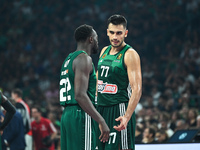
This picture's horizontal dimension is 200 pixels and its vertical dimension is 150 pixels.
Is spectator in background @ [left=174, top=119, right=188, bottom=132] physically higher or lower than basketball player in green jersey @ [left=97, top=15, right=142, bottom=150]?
lower

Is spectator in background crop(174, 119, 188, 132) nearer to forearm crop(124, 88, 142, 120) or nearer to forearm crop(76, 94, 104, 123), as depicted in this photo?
forearm crop(124, 88, 142, 120)

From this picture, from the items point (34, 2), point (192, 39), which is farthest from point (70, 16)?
point (192, 39)

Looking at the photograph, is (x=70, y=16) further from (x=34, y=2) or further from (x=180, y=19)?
(x=180, y=19)

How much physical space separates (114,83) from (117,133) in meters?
0.62

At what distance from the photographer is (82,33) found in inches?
164

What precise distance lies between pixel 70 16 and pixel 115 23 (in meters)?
14.2

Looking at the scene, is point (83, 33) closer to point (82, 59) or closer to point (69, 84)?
point (82, 59)

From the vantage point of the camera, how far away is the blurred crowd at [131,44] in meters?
12.0

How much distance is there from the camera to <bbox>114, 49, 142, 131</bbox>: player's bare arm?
14.5ft

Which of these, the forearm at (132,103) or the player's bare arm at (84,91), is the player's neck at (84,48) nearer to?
the player's bare arm at (84,91)

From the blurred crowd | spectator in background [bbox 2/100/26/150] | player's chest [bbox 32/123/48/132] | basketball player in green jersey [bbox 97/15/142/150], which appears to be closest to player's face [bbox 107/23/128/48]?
basketball player in green jersey [bbox 97/15/142/150]

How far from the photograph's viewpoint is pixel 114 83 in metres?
4.77

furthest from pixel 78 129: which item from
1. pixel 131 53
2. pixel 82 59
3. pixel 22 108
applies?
pixel 22 108

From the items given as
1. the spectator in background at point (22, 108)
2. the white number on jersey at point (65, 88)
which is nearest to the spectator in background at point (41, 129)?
the spectator in background at point (22, 108)
